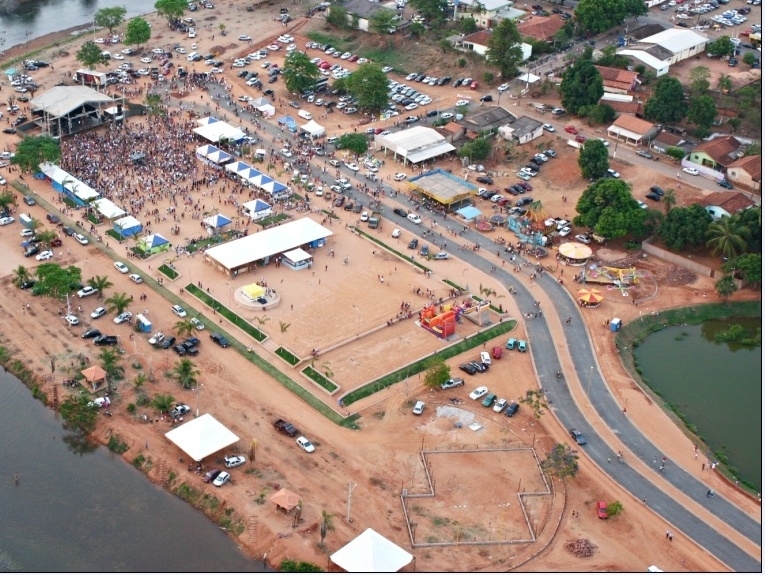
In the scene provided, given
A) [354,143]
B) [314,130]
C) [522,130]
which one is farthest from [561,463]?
[314,130]

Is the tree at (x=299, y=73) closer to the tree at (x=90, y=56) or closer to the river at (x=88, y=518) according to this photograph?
the tree at (x=90, y=56)

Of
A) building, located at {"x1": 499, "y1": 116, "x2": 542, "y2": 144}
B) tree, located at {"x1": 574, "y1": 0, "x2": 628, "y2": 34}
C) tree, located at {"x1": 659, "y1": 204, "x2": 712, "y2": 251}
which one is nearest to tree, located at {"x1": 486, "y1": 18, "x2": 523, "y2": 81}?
building, located at {"x1": 499, "y1": 116, "x2": 542, "y2": 144}

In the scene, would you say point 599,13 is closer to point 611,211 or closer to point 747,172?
point 747,172

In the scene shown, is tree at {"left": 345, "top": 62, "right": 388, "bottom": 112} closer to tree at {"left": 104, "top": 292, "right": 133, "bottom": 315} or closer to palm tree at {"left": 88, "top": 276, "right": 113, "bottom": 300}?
palm tree at {"left": 88, "top": 276, "right": 113, "bottom": 300}

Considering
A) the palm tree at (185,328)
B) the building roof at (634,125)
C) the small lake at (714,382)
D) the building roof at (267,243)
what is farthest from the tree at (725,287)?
the palm tree at (185,328)

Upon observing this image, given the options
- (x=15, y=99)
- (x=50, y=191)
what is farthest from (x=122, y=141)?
(x=15, y=99)

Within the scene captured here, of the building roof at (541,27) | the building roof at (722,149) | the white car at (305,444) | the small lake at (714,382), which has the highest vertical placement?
the building roof at (541,27)
